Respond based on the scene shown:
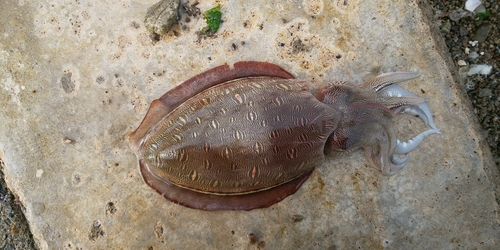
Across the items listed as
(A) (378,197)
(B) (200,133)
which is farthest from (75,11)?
(A) (378,197)

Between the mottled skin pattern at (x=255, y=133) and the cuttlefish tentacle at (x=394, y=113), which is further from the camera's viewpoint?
the cuttlefish tentacle at (x=394, y=113)

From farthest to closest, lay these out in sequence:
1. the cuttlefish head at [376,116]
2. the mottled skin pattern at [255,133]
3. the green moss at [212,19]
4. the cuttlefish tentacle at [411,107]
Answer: the green moss at [212,19]
the cuttlefish tentacle at [411,107]
the cuttlefish head at [376,116]
the mottled skin pattern at [255,133]

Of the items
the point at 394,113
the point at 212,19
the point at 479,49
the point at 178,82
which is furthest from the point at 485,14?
the point at 178,82

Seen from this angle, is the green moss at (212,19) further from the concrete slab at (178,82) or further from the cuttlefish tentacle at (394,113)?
the cuttlefish tentacle at (394,113)

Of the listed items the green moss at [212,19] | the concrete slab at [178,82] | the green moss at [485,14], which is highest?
the green moss at [212,19]

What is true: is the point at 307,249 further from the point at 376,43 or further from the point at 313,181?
the point at 376,43

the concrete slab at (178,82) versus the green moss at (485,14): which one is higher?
the green moss at (485,14)

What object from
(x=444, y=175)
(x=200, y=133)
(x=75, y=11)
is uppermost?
(x=75, y=11)

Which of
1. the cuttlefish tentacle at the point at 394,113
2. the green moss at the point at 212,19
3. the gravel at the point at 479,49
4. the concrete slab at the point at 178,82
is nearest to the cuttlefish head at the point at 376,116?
the cuttlefish tentacle at the point at 394,113
